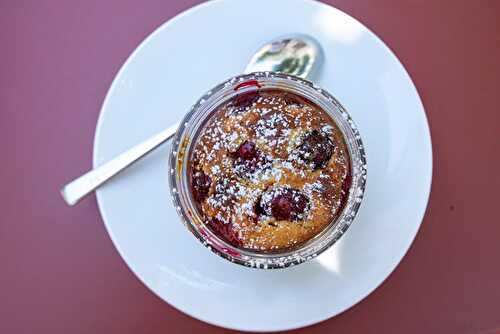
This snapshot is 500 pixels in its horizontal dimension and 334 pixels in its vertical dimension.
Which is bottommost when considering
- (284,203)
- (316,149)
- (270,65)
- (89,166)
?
(284,203)

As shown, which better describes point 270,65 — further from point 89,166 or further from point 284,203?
point 89,166

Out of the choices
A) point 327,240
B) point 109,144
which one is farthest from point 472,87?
point 109,144

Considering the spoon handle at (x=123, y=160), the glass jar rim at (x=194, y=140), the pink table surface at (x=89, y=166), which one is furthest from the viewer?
the pink table surface at (x=89, y=166)

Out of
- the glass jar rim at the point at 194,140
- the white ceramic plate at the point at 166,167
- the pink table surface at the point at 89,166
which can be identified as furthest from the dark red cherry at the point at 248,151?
the pink table surface at the point at 89,166

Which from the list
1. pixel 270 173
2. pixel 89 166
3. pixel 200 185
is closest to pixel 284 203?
pixel 270 173

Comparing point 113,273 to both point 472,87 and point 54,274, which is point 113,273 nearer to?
point 54,274

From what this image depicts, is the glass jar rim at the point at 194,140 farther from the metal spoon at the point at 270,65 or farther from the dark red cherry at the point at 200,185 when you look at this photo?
the metal spoon at the point at 270,65
